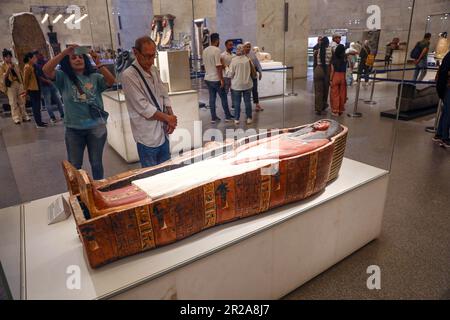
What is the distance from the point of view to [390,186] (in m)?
3.69

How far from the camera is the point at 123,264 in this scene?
145 centimetres

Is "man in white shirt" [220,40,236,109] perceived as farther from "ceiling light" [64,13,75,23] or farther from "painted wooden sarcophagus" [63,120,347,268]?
"painted wooden sarcophagus" [63,120,347,268]

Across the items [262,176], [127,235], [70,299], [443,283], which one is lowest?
[443,283]

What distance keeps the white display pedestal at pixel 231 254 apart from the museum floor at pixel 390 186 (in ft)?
0.60

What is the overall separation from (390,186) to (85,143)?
3.31 m

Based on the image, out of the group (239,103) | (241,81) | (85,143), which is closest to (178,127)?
(239,103)

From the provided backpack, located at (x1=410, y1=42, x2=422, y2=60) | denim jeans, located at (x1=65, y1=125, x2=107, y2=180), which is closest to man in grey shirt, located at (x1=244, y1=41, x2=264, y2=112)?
backpack, located at (x1=410, y1=42, x2=422, y2=60)

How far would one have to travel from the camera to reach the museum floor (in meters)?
2.14

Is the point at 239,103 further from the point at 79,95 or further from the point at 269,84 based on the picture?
the point at 79,95

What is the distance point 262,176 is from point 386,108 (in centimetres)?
449

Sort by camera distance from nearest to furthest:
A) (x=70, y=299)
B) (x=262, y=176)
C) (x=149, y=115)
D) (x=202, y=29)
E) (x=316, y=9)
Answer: (x=70, y=299) → (x=262, y=176) → (x=149, y=115) → (x=316, y=9) → (x=202, y=29)

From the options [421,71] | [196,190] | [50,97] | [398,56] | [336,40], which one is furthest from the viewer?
[50,97]

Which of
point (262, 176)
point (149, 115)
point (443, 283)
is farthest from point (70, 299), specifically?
point (443, 283)
